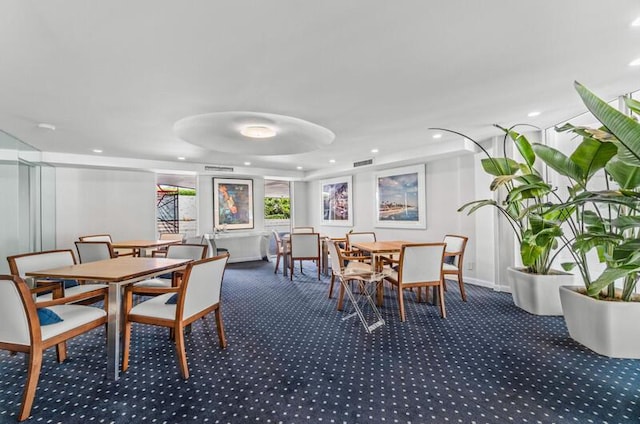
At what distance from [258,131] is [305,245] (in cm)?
284

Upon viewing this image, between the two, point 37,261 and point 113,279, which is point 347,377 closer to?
point 113,279

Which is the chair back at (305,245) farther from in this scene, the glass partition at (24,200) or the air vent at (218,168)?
the glass partition at (24,200)

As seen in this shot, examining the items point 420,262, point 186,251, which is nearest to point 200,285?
point 186,251

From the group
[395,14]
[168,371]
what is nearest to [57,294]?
[168,371]

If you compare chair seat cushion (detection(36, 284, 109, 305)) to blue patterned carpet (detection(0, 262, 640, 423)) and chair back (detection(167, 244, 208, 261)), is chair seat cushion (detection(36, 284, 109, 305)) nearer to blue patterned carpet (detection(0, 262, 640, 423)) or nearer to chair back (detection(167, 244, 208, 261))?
blue patterned carpet (detection(0, 262, 640, 423))

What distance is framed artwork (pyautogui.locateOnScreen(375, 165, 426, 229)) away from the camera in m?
5.79

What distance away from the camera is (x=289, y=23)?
1.79 m

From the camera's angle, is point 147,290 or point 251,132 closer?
point 147,290

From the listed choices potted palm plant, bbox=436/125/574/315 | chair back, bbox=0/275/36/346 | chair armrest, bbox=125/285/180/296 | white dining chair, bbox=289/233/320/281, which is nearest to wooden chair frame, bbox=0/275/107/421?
chair back, bbox=0/275/36/346

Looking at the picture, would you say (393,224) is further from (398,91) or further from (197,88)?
(197,88)

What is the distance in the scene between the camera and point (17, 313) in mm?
1833

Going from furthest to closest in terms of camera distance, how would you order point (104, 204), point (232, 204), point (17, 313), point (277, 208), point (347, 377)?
point (277, 208), point (232, 204), point (104, 204), point (347, 377), point (17, 313)

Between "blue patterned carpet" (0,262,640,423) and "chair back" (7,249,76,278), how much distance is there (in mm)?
784

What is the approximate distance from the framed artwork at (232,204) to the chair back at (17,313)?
17.6 ft
